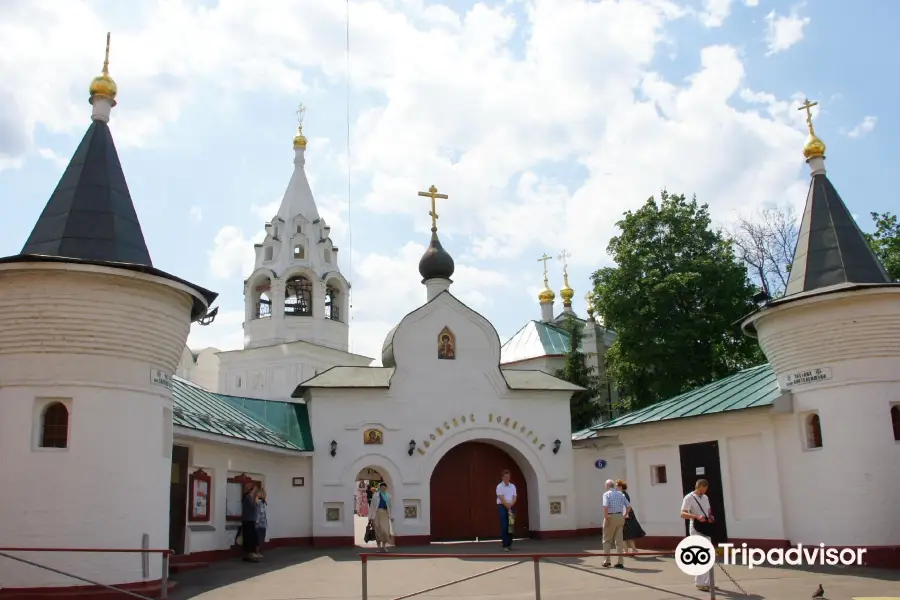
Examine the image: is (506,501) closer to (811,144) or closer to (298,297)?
(811,144)

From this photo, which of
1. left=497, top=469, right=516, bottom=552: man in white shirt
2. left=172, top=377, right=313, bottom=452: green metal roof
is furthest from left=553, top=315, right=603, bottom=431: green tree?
left=497, top=469, right=516, bottom=552: man in white shirt

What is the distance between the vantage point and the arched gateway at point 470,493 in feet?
70.1

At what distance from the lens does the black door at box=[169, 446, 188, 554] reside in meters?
14.1

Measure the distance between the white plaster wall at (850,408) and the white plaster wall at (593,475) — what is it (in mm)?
8355

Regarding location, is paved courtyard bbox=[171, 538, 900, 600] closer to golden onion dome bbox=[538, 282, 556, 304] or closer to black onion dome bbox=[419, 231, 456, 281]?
black onion dome bbox=[419, 231, 456, 281]

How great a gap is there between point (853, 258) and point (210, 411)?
1210cm

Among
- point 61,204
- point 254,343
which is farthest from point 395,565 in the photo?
point 254,343

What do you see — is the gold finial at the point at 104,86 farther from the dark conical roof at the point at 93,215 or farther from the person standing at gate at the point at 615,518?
the person standing at gate at the point at 615,518

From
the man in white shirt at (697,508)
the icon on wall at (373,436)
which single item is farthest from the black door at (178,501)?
the man in white shirt at (697,508)

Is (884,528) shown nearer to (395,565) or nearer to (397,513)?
(395,565)

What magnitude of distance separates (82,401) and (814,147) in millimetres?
13096

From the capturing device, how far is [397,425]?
20953 mm

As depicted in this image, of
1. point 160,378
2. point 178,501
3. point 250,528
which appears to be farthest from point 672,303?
point 160,378

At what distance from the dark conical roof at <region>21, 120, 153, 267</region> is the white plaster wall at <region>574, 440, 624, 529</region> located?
45.7 ft
